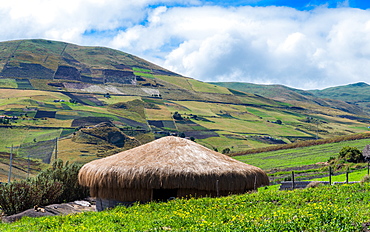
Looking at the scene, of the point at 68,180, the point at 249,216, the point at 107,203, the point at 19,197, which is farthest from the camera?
the point at 68,180

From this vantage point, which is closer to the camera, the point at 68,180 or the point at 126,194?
the point at 126,194

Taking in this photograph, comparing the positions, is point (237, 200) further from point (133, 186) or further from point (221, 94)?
point (221, 94)

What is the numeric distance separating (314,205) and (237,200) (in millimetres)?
3793

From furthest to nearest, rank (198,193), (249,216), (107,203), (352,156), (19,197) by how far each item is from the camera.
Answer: (352,156) < (107,203) < (19,197) < (198,193) < (249,216)

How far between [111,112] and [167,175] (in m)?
93.9

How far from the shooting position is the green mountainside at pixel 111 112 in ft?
272

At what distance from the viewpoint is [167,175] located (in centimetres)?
2038

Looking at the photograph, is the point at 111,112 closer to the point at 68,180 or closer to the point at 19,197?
the point at 68,180

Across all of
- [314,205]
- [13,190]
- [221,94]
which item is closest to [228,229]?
[314,205]

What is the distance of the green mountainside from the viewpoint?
8300 cm

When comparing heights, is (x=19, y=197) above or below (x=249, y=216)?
below

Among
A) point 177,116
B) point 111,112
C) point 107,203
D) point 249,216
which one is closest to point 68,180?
point 107,203

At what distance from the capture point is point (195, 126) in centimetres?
10825

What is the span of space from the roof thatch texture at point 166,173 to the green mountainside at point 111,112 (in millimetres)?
39746
